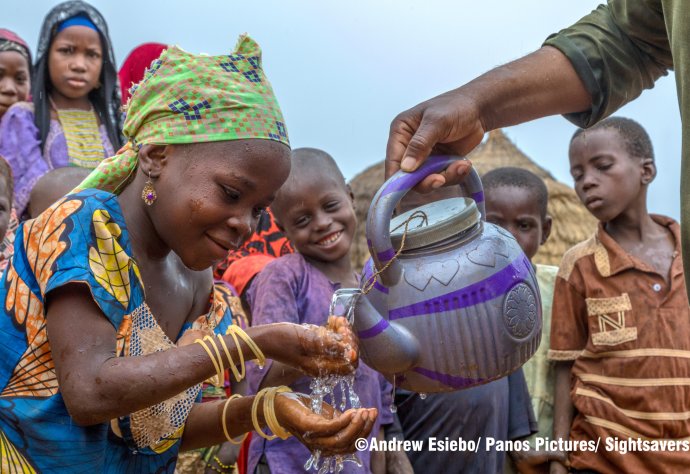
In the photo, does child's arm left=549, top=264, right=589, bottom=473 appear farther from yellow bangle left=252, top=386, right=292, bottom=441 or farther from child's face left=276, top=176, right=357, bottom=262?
yellow bangle left=252, top=386, right=292, bottom=441

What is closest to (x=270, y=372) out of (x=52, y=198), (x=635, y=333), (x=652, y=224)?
(x=52, y=198)

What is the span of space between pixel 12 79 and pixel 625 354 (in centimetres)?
351

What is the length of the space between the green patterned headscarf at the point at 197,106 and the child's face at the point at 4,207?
1.31 meters

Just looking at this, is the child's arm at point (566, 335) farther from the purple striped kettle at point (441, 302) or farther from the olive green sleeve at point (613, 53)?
the purple striped kettle at point (441, 302)

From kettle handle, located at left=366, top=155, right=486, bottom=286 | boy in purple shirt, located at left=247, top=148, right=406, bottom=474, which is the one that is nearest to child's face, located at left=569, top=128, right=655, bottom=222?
boy in purple shirt, located at left=247, top=148, right=406, bottom=474

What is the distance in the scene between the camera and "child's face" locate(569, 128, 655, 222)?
424cm

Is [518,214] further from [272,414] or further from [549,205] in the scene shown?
[549,205]

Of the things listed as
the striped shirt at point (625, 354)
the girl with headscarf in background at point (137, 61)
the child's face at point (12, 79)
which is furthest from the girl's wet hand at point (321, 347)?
the girl with headscarf in background at point (137, 61)

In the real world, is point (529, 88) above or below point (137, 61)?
below

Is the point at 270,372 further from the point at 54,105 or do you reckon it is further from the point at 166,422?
the point at 54,105

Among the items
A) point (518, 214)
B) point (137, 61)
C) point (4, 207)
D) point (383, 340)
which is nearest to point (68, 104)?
point (137, 61)

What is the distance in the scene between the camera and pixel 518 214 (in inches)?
175

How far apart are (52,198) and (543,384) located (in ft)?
7.85

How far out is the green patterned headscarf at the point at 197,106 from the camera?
2.37 m
